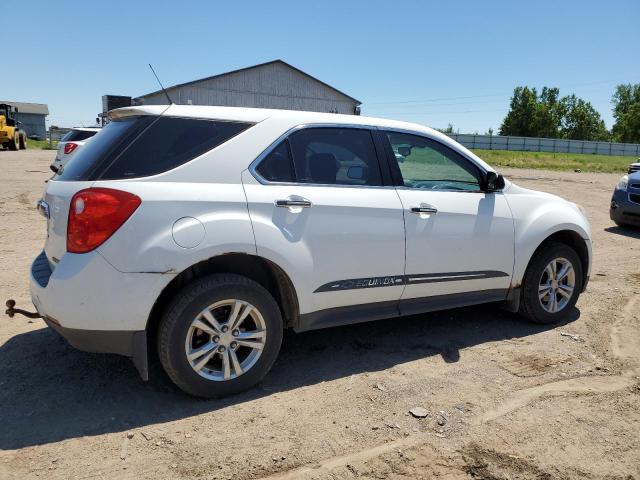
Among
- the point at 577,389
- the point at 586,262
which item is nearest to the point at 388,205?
the point at 577,389

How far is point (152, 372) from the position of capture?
11.9 feet

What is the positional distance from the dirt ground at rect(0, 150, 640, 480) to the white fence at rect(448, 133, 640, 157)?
195ft

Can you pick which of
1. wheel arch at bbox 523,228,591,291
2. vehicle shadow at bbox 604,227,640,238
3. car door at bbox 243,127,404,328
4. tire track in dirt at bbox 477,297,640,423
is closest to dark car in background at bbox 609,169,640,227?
vehicle shadow at bbox 604,227,640,238

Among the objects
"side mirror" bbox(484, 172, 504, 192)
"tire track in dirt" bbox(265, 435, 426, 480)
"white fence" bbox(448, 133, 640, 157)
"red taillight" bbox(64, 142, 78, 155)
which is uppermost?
"white fence" bbox(448, 133, 640, 157)

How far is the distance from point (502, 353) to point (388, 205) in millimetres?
1579

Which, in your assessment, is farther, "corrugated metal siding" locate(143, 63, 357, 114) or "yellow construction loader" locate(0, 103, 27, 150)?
"corrugated metal siding" locate(143, 63, 357, 114)

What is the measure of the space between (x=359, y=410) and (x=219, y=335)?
0.99 meters

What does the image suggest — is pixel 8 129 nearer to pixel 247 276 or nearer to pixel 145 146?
pixel 145 146

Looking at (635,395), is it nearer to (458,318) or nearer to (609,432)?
(609,432)

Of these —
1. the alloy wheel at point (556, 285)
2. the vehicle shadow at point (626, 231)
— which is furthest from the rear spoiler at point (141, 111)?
the vehicle shadow at point (626, 231)

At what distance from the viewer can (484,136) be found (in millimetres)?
62125

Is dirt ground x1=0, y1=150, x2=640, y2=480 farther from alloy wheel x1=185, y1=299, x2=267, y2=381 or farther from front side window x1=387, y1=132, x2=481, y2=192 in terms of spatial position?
front side window x1=387, y1=132, x2=481, y2=192

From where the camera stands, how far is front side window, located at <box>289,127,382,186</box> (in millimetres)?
3559

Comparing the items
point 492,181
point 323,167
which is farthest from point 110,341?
point 492,181
